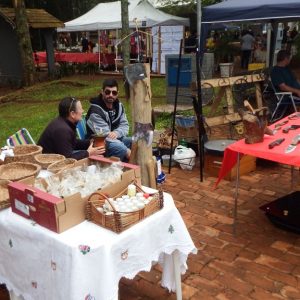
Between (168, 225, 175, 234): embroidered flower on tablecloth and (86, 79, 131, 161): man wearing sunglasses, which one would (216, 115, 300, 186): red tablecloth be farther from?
(86, 79, 131, 161): man wearing sunglasses

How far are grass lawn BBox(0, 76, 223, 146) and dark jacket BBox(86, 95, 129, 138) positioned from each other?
2.39 metres

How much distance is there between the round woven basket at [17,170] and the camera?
270 centimetres

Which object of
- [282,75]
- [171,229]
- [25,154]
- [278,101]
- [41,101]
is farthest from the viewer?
[41,101]

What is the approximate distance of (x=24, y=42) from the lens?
1466 centimetres

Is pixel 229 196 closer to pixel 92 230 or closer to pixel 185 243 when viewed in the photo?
pixel 185 243

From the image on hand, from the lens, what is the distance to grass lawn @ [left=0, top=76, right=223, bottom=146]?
8.17 meters

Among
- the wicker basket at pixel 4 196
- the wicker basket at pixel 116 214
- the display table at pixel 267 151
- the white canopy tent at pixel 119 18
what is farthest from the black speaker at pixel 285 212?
the white canopy tent at pixel 119 18

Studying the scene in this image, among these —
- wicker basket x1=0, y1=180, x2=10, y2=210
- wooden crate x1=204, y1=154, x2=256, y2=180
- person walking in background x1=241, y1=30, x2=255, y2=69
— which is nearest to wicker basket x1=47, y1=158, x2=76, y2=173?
wicker basket x1=0, y1=180, x2=10, y2=210

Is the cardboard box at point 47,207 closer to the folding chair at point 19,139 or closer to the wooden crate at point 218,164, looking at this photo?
the folding chair at point 19,139

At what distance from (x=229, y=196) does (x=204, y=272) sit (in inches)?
58.8

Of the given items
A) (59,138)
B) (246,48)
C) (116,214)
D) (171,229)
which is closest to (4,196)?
(116,214)

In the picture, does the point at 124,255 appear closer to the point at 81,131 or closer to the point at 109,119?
the point at 109,119

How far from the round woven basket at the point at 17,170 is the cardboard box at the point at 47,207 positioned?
0.41 meters

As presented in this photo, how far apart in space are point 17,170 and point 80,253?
1179mm
